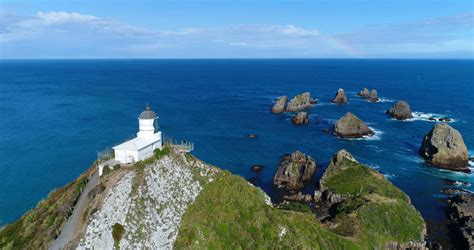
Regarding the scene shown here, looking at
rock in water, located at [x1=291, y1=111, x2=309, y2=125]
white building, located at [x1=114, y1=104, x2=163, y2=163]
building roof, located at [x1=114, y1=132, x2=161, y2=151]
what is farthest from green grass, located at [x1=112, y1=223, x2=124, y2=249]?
rock in water, located at [x1=291, y1=111, x2=309, y2=125]

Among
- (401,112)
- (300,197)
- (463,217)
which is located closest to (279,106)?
(401,112)

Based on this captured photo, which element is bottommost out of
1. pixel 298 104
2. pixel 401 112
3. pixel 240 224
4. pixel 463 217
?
pixel 463 217

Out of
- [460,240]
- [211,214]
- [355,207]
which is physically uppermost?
[211,214]

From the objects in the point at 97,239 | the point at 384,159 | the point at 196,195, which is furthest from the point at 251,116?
the point at 97,239

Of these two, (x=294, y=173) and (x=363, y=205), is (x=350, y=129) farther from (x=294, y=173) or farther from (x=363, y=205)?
(x=363, y=205)

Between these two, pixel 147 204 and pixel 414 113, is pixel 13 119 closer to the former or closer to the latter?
pixel 147 204
